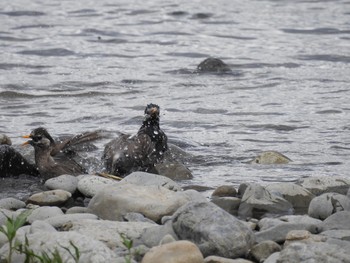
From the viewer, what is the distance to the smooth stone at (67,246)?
5.79 meters

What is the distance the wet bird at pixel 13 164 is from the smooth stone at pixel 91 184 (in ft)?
4.49

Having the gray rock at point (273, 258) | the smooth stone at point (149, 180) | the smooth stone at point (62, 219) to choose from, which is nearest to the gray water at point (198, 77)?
the smooth stone at point (149, 180)

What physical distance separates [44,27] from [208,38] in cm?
323

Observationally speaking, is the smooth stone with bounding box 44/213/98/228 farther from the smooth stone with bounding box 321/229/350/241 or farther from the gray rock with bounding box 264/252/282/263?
the smooth stone with bounding box 321/229/350/241

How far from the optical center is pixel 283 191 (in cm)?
791

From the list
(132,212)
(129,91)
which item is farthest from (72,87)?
(132,212)

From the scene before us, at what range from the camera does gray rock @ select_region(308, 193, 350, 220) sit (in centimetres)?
713

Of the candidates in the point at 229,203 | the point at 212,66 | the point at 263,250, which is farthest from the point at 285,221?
the point at 212,66

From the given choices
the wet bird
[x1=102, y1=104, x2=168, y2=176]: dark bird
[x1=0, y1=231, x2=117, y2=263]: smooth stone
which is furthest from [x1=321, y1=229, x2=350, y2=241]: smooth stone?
the wet bird

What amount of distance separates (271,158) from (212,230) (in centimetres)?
370

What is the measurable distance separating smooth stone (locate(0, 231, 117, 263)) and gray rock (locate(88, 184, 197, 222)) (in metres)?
1.12

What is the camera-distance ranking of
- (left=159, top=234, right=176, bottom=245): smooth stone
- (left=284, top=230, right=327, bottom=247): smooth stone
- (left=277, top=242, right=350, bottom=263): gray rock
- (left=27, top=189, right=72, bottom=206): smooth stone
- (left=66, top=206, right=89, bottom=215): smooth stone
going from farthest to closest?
(left=27, top=189, right=72, bottom=206): smooth stone, (left=66, top=206, right=89, bottom=215): smooth stone, (left=284, top=230, right=327, bottom=247): smooth stone, (left=159, top=234, right=176, bottom=245): smooth stone, (left=277, top=242, right=350, bottom=263): gray rock

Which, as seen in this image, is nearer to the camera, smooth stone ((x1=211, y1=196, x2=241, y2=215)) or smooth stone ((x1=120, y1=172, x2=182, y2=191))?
smooth stone ((x1=211, y1=196, x2=241, y2=215))

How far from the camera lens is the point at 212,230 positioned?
618cm
